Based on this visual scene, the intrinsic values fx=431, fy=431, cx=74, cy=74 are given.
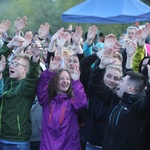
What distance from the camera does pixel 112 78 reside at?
4.43m

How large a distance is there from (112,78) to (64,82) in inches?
20.6

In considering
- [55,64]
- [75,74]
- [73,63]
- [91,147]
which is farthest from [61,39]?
[91,147]

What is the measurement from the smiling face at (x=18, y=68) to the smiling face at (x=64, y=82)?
47 centimetres

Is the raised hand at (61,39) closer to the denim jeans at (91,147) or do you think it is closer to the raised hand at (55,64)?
the raised hand at (55,64)

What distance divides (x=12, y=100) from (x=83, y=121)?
2.67 ft

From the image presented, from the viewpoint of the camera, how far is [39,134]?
4.97 metres

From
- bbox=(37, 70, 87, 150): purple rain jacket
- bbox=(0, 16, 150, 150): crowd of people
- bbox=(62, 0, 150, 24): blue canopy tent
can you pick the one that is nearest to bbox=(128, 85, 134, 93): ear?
bbox=(0, 16, 150, 150): crowd of people

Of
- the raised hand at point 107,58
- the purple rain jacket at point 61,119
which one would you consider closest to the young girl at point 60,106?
the purple rain jacket at point 61,119

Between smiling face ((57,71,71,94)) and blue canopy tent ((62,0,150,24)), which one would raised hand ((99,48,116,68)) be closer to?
smiling face ((57,71,71,94))

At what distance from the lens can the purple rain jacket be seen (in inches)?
175

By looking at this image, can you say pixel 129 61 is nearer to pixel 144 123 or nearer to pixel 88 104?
pixel 88 104

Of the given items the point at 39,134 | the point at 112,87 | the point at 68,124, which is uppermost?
the point at 112,87

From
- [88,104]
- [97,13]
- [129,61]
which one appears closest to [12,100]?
[88,104]

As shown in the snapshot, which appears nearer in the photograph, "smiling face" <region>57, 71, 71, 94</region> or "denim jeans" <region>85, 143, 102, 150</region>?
"denim jeans" <region>85, 143, 102, 150</region>
